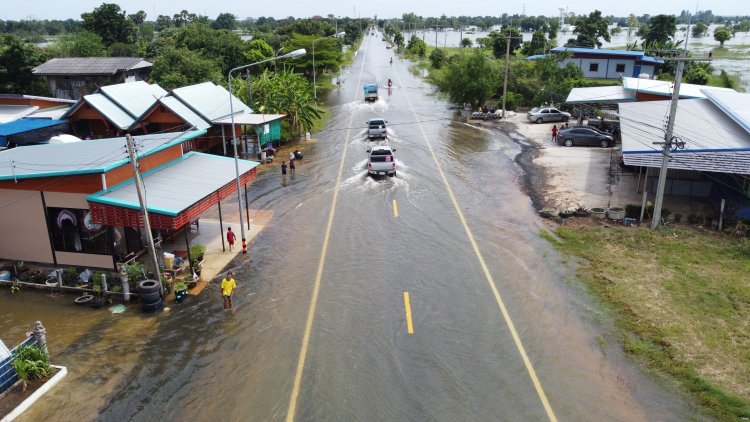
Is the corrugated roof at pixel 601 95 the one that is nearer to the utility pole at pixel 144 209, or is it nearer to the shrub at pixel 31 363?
the utility pole at pixel 144 209

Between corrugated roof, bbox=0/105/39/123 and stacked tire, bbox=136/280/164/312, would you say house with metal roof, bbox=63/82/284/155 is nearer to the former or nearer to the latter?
corrugated roof, bbox=0/105/39/123

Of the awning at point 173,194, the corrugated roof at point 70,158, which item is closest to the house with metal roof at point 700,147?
the awning at point 173,194

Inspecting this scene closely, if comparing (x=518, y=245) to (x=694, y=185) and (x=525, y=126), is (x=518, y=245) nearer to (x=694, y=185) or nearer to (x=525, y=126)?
(x=694, y=185)

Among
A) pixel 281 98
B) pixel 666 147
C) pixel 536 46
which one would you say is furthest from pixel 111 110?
pixel 536 46

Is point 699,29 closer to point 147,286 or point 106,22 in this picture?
point 106,22

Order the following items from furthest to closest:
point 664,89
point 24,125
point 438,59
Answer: point 438,59
point 664,89
point 24,125

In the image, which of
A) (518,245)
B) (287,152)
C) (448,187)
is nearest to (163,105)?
(287,152)
